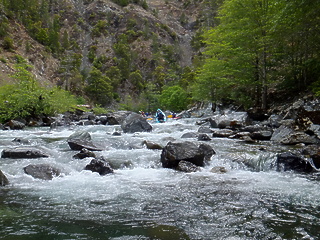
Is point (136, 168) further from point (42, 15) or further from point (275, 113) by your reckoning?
point (42, 15)

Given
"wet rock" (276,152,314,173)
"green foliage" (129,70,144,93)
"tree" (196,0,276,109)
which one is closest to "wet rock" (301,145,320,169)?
"wet rock" (276,152,314,173)

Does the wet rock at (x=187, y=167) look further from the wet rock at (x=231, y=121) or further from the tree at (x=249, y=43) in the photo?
the tree at (x=249, y=43)

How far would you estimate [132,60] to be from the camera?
7100 centimetres

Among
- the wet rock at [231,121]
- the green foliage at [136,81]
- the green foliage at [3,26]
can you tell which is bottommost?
the wet rock at [231,121]

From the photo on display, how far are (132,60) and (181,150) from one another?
66.7m

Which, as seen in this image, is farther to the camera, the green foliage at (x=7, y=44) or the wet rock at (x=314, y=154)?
the green foliage at (x=7, y=44)

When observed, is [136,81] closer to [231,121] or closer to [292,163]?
[231,121]

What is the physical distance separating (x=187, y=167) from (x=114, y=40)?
75907mm

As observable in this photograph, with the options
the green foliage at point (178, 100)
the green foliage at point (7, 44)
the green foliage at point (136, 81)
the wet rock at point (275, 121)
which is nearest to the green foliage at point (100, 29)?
the green foliage at point (136, 81)

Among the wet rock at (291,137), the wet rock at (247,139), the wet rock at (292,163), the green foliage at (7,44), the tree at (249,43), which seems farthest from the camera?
the green foliage at (7,44)

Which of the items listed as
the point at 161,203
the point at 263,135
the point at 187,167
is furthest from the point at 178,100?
the point at 161,203

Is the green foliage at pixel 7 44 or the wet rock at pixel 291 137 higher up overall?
the green foliage at pixel 7 44

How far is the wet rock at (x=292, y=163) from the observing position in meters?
6.27

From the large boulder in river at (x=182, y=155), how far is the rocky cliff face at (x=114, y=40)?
45.2 meters
